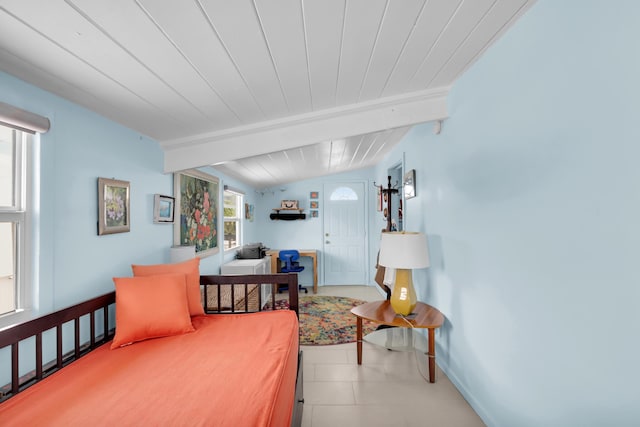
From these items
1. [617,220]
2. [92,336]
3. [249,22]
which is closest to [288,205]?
[92,336]

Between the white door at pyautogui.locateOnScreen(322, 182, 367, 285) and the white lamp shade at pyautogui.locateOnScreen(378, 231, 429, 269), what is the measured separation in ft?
10.6

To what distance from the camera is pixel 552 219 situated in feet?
4.05

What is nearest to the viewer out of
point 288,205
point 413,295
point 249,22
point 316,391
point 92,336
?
point 249,22

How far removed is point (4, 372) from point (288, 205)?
4322 millimetres

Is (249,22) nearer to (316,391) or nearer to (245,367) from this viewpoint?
(245,367)

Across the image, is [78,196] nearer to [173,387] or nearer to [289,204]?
[173,387]

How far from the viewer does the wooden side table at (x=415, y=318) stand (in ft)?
7.00

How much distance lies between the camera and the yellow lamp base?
2258 mm

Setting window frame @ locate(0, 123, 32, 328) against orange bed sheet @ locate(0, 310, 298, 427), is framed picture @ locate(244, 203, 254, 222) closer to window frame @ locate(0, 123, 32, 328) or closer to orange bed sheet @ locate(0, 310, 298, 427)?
orange bed sheet @ locate(0, 310, 298, 427)

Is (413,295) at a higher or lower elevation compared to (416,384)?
higher

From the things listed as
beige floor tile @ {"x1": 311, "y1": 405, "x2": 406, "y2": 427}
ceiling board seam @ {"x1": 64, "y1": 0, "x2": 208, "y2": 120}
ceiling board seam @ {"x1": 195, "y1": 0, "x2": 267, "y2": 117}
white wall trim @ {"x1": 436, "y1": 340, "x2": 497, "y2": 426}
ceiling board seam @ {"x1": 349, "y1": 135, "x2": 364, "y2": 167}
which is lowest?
beige floor tile @ {"x1": 311, "y1": 405, "x2": 406, "y2": 427}

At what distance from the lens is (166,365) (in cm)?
136

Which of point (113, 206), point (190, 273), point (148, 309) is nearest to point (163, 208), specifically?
point (113, 206)

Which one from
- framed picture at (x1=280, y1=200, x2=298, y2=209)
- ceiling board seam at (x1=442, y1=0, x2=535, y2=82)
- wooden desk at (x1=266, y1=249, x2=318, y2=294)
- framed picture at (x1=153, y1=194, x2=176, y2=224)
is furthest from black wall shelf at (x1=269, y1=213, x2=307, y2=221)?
ceiling board seam at (x1=442, y1=0, x2=535, y2=82)
